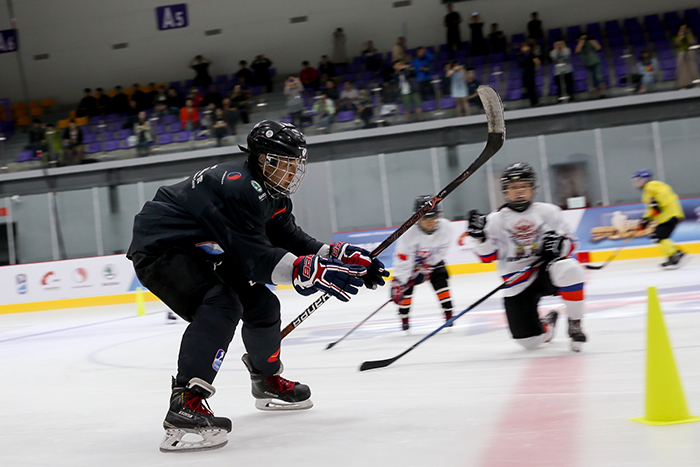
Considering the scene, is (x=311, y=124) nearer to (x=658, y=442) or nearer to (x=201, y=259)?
(x=201, y=259)

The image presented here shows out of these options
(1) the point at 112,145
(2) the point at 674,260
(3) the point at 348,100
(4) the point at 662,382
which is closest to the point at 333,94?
(3) the point at 348,100

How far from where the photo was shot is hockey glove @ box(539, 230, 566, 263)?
390cm

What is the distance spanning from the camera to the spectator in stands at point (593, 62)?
12.9 meters

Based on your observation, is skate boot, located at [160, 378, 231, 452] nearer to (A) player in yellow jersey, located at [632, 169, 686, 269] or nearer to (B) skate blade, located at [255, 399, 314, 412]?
(B) skate blade, located at [255, 399, 314, 412]

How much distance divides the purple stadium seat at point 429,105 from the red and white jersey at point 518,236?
9.41 meters

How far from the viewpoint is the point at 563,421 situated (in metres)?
2.31

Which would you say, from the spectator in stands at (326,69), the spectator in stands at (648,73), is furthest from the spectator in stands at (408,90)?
the spectator in stands at (648,73)

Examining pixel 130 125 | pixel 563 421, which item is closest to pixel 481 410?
pixel 563 421

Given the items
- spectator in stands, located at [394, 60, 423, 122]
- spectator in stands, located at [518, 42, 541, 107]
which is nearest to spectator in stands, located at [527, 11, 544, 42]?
spectator in stands, located at [518, 42, 541, 107]

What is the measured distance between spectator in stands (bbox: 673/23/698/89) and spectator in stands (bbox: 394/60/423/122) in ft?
15.8

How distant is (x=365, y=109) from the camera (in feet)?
45.0

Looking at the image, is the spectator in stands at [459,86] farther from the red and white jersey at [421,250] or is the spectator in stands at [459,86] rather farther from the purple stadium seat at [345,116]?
the red and white jersey at [421,250]

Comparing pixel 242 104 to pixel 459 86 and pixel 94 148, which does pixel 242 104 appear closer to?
pixel 94 148

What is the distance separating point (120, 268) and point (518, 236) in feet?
32.0
